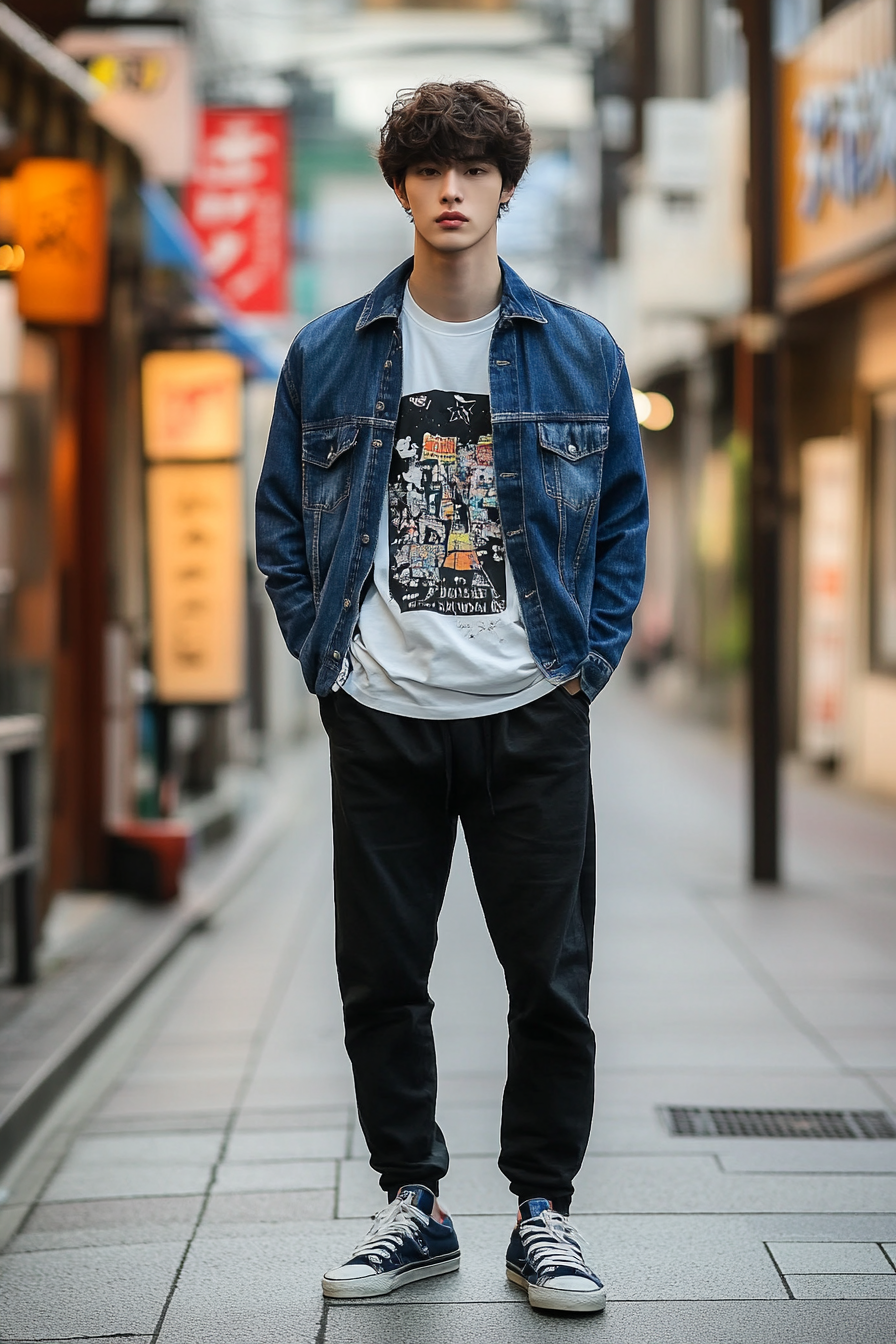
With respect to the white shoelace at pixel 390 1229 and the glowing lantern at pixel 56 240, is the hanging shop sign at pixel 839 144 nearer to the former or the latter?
the glowing lantern at pixel 56 240

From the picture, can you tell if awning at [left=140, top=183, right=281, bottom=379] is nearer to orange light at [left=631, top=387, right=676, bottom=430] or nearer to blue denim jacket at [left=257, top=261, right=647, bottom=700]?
blue denim jacket at [left=257, top=261, right=647, bottom=700]

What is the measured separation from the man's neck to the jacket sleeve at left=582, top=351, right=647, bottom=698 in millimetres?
280

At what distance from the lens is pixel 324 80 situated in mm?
30531

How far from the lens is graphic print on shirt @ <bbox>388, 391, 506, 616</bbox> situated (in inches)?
127

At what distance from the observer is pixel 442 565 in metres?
3.24

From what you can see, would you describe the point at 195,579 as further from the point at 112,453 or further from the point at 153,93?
the point at 153,93

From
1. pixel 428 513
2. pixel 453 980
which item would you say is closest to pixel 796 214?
pixel 453 980

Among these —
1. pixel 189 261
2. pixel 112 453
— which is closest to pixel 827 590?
pixel 189 261

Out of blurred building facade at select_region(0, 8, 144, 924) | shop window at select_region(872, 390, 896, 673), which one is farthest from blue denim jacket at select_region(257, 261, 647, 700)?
shop window at select_region(872, 390, 896, 673)

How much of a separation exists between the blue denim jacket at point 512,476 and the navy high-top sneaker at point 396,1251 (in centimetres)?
100

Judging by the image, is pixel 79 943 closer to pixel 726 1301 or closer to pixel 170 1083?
pixel 170 1083

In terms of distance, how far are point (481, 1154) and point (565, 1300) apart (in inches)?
45.8

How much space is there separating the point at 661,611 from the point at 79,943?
19.3 meters

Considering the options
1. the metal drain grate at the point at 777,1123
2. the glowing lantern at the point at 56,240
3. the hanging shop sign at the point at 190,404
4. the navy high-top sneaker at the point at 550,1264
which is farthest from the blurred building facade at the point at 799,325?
the navy high-top sneaker at the point at 550,1264
